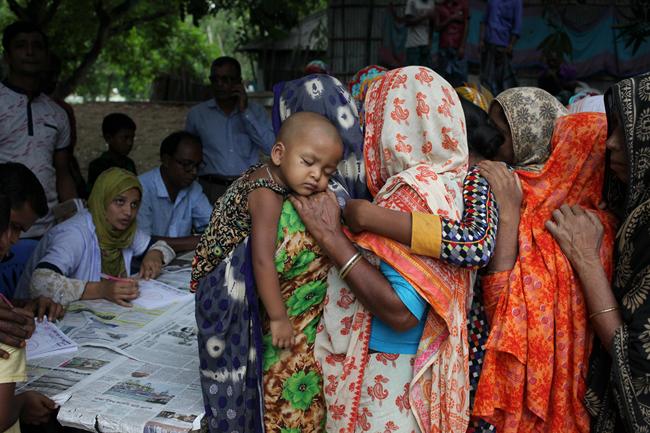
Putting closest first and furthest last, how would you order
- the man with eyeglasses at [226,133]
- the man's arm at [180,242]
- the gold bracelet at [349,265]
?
the gold bracelet at [349,265], the man's arm at [180,242], the man with eyeglasses at [226,133]

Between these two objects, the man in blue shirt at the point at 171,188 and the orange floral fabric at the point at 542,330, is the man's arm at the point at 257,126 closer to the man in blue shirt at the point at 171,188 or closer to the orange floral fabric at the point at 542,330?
the man in blue shirt at the point at 171,188

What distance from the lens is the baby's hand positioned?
1558 millimetres

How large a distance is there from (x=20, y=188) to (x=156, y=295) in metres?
0.72

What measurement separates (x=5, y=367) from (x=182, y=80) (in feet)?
51.6

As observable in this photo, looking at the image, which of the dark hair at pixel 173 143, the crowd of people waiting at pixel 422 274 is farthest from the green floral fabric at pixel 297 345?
the dark hair at pixel 173 143

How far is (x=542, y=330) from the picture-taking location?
1563 millimetres

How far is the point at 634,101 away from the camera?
59.1 inches

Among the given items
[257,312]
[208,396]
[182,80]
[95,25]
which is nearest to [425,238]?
[257,312]

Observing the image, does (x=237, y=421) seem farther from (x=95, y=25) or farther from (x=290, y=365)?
(x=95, y=25)

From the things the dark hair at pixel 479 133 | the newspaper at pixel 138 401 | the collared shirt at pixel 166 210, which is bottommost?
the newspaper at pixel 138 401

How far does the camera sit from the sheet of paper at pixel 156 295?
246cm

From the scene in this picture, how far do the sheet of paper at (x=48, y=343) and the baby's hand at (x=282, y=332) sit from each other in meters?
0.88

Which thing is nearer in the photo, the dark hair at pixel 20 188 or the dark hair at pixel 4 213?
the dark hair at pixel 4 213

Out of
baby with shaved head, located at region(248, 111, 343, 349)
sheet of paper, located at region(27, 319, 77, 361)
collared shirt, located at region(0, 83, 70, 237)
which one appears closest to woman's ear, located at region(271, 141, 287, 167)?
baby with shaved head, located at region(248, 111, 343, 349)
